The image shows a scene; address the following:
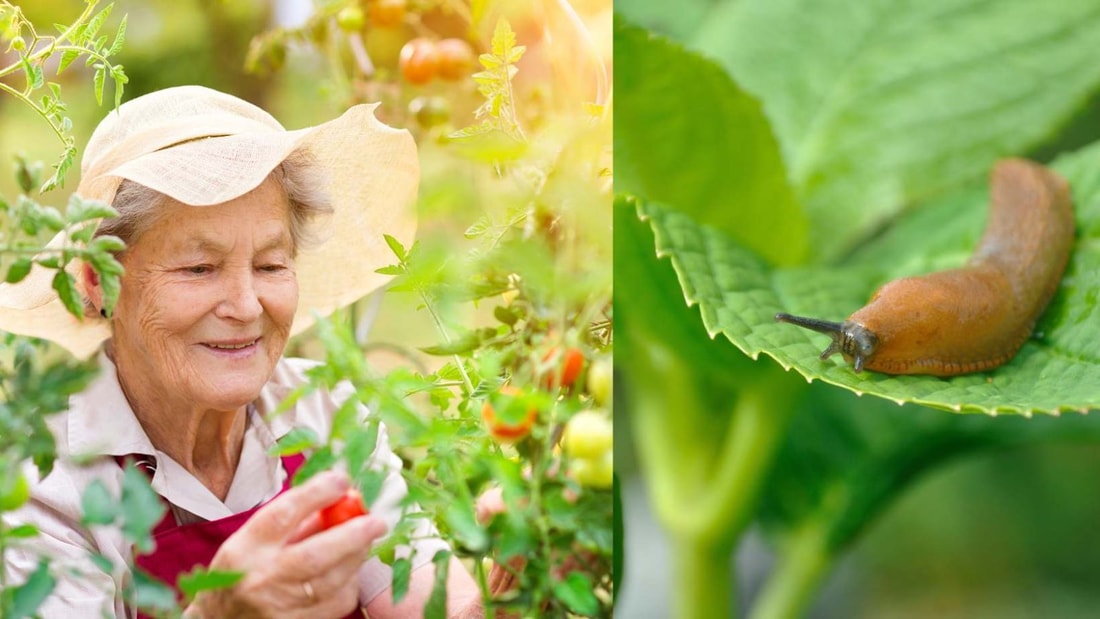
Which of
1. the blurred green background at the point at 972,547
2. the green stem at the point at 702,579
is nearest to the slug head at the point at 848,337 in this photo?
the green stem at the point at 702,579

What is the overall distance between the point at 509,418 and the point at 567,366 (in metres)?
0.06

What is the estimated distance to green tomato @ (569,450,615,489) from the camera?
0.48 metres

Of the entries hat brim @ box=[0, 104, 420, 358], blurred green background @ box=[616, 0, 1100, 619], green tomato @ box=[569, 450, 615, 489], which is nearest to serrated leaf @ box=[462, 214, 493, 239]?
hat brim @ box=[0, 104, 420, 358]

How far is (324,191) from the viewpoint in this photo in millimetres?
506

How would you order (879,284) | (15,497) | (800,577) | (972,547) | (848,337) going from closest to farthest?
(15,497) → (848,337) → (879,284) → (800,577) → (972,547)

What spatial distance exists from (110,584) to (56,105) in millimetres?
227

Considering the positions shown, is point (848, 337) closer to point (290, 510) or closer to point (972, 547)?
point (290, 510)

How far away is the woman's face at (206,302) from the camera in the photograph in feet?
1.52

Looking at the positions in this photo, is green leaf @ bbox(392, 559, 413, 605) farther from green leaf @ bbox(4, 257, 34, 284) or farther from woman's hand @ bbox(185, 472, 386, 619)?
green leaf @ bbox(4, 257, 34, 284)

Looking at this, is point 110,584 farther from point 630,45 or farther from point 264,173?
point 630,45

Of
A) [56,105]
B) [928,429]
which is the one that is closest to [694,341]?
[928,429]

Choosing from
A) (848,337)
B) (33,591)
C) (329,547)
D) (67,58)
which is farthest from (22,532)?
(848,337)

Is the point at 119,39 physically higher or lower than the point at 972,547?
higher

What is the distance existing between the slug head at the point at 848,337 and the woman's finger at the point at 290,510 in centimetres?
30
